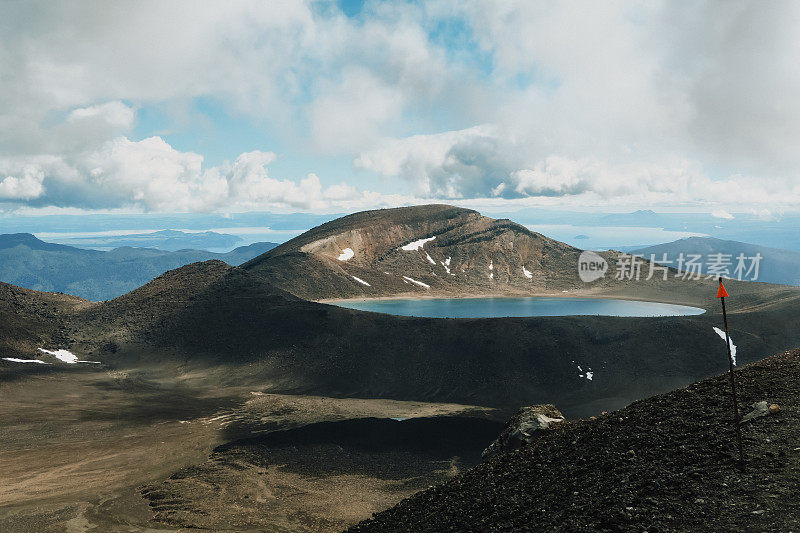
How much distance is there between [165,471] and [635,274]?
148906 millimetres

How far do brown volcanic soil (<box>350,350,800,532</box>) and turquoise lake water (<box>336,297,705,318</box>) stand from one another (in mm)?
78801

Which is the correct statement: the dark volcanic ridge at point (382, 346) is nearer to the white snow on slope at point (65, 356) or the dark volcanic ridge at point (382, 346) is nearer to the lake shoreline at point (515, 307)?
the white snow on slope at point (65, 356)

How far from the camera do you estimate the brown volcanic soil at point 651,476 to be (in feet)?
37.8

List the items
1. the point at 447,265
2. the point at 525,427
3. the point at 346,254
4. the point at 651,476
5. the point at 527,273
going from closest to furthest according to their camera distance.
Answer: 1. the point at 651,476
2. the point at 525,427
3. the point at 527,273
4. the point at 346,254
5. the point at 447,265

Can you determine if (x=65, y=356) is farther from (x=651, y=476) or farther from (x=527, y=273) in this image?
(x=527, y=273)

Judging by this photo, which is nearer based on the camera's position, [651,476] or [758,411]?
[651,476]

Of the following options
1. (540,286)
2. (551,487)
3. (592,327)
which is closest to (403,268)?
(540,286)

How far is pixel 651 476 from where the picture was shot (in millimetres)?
13805

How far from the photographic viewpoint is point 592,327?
227 feet

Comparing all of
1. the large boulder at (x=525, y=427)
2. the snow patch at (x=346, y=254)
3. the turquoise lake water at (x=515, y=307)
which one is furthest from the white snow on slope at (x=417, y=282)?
the large boulder at (x=525, y=427)

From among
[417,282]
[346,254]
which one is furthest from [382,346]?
[346,254]

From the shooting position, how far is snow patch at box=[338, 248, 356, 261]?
6376 inches

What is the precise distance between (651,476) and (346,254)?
503ft

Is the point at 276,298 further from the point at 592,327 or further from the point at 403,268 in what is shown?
the point at 403,268
